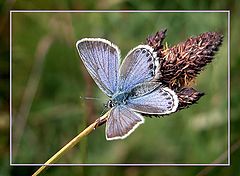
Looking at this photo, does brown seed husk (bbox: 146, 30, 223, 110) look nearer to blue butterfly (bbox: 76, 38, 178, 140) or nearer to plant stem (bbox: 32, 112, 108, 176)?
blue butterfly (bbox: 76, 38, 178, 140)

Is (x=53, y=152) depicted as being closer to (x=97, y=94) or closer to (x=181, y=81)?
(x=97, y=94)

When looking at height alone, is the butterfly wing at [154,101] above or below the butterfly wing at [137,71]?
below

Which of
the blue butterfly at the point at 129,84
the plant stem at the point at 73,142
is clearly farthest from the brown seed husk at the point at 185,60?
the plant stem at the point at 73,142

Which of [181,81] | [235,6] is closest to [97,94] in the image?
[181,81]

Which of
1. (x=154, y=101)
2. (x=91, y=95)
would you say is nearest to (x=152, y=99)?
(x=154, y=101)

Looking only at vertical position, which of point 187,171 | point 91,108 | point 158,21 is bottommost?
point 187,171

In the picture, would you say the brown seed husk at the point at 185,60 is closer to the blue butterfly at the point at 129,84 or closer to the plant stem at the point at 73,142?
the blue butterfly at the point at 129,84
